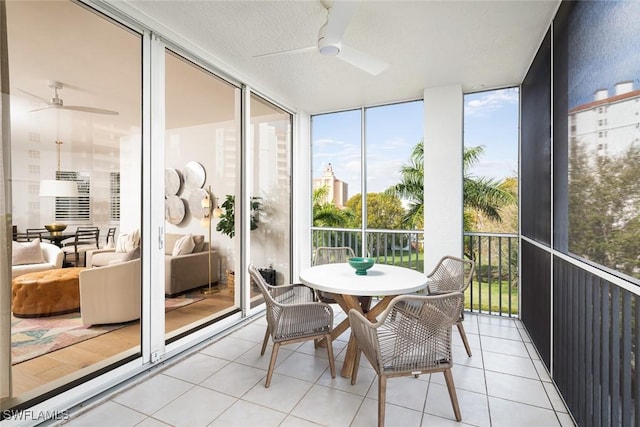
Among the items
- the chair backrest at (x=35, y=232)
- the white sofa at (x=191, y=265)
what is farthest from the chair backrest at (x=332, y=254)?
the chair backrest at (x=35, y=232)

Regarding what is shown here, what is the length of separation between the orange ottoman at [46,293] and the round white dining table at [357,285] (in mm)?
1638

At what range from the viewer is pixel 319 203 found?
4.87 metres

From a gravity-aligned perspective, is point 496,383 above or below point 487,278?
below

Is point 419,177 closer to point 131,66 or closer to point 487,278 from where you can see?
point 487,278

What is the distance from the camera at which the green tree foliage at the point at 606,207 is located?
1359mm

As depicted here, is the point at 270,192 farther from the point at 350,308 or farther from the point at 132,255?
the point at 350,308

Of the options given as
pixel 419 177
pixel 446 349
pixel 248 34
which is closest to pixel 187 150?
pixel 248 34

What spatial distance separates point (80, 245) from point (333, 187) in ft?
10.6

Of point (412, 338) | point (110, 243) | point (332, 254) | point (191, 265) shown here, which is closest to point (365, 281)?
point (412, 338)

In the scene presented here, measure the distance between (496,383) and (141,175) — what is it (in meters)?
3.11

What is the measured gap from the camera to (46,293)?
6.82ft

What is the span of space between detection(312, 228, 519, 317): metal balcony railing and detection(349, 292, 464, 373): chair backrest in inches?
76.3

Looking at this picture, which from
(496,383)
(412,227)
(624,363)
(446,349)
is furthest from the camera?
(412,227)

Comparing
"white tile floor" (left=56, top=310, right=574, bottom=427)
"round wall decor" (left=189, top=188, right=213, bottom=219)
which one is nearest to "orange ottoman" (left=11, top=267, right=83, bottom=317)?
"white tile floor" (left=56, top=310, right=574, bottom=427)
